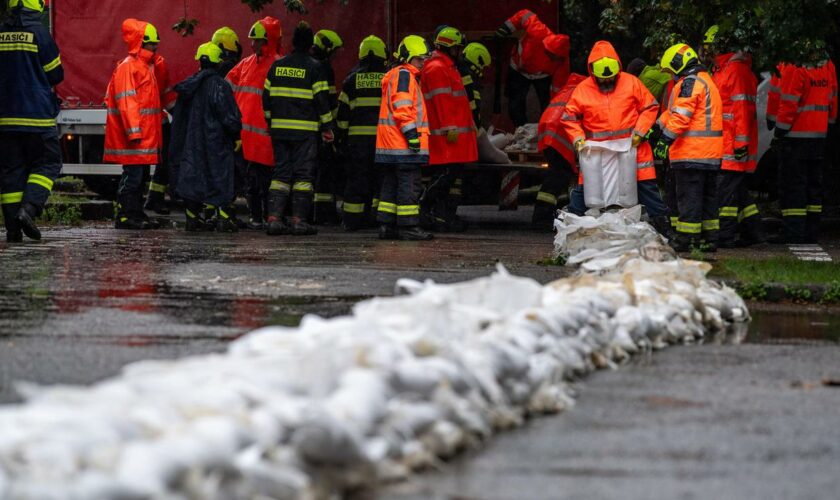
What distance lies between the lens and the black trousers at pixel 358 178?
48.6 feet

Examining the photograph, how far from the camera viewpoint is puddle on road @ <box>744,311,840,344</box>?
24.7 ft

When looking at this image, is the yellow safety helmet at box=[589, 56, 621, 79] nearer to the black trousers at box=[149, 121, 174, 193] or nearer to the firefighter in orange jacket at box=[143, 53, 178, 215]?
the firefighter in orange jacket at box=[143, 53, 178, 215]

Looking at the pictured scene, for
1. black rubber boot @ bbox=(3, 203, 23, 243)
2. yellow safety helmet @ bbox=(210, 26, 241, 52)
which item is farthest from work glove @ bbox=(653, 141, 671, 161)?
black rubber boot @ bbox=(3, 203, 23, 243)

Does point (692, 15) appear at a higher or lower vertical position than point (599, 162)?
higher

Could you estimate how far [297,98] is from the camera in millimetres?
13969

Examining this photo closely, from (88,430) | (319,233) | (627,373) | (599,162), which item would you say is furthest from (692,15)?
(88,430)

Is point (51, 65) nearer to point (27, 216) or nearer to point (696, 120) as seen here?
point (27, 216)

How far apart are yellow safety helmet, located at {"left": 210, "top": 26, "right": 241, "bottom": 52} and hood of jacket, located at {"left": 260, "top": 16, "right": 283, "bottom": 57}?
32 centimetres

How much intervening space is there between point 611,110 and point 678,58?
0.73 metres

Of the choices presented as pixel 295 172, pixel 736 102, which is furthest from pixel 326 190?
pixel 736 102

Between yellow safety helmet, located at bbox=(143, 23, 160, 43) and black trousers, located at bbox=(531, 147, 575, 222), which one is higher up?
yellow safety helmet, located at bbox=(143, 23, 160, 43)

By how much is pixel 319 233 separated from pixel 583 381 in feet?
29.0

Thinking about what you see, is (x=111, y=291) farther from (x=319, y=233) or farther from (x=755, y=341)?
(x=319, y=233)

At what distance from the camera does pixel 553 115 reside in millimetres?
14695
